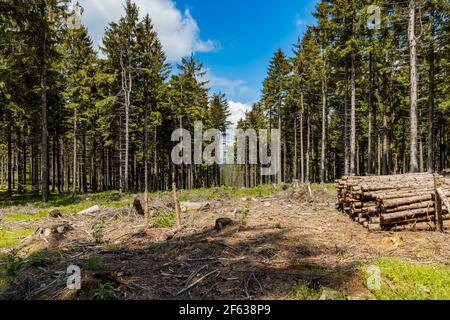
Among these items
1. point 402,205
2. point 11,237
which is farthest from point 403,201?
point 11,237

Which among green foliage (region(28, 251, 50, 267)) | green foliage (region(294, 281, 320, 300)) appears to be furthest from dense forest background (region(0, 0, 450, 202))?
green foliage (region(294, 281, 320, 300))

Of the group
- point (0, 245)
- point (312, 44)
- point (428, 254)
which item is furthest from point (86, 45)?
point (428, 254)

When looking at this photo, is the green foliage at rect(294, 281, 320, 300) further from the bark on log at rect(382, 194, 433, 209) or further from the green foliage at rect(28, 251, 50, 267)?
the green foliage at rect(28, 251, 50, 267)

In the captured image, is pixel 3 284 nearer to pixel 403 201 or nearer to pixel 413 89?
pixel 403 201

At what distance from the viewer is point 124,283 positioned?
203 inches

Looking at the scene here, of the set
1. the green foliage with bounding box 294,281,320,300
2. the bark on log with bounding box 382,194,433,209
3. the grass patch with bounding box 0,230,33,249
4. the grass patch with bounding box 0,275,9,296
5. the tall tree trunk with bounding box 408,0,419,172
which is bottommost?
the grass patch with bounding box 0,230,33,249

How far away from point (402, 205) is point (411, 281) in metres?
4.32

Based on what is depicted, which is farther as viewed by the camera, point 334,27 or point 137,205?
point 334,27

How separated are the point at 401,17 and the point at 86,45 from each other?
2675 centimetres

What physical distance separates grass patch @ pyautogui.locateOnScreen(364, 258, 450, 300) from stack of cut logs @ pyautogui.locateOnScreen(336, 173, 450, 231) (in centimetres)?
297

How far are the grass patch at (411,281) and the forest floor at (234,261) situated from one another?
0.7 inches

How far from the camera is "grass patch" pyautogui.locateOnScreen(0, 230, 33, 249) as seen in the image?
361 inches

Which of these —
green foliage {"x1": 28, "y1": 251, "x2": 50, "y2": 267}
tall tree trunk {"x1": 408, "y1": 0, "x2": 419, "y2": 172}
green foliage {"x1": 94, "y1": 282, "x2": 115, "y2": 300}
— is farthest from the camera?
tall tree trunk {"x1": 408, "y1": 0, "x2": 419, "y2": 172}
